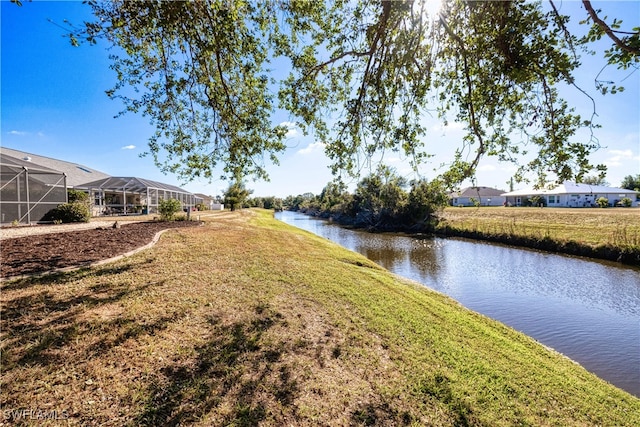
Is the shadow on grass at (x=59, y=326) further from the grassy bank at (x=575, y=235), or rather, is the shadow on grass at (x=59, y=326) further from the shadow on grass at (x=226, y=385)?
the grassy bank at (x=575, y=235)

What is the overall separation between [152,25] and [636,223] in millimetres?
35953

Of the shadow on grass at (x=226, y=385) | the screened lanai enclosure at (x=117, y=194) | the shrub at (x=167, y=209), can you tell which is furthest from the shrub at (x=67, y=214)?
the shadow on grass at (x=226, y=385)

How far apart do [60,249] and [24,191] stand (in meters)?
9.16

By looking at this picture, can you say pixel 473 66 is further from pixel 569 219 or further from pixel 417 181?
pixel 569 219

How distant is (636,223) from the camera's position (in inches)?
935

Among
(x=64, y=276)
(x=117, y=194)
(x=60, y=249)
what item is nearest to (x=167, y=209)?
(x=60, y=249)

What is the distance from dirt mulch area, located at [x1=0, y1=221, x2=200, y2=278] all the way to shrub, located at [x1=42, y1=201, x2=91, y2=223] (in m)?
5.44

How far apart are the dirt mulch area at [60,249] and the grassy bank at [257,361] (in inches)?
41.5

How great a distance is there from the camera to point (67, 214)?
15.2 meters

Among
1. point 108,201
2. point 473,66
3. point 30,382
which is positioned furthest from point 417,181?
point 108,201

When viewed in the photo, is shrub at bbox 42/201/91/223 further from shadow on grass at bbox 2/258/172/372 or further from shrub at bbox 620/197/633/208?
shrub at bbox 620/197/633/208

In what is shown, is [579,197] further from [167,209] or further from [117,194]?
[117,194]

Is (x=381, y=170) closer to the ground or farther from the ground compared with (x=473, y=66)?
closer to the ground

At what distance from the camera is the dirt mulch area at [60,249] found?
21.8 feet
